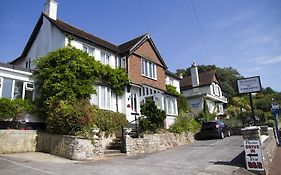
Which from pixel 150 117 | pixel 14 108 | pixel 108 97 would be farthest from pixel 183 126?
pixel 14 108

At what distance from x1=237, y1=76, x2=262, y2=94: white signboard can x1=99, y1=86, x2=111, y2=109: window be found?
1099 centimetres

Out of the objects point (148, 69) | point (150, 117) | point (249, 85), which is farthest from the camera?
point (148, 69)

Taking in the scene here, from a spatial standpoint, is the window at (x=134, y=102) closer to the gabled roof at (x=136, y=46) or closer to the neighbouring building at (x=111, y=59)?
the neighbouring building at (x=111, y=59)

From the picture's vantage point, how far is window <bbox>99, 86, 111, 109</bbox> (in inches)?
814

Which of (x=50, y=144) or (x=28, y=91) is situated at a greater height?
(x=28, y=91)

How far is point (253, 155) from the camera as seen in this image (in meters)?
10.1

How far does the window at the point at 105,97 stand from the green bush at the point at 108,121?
1557 millimetres

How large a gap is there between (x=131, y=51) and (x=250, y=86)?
13371 millimetres

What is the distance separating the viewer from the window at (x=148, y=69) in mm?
26558

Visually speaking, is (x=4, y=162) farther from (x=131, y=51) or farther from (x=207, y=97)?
(x=207, y=97)

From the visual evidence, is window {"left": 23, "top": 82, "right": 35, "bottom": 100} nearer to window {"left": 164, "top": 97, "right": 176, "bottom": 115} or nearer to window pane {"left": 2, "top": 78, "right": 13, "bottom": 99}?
window pane {"left": 2, "top": 78, "right": 13, "bottom": 99}

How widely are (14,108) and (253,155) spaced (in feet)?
45.9

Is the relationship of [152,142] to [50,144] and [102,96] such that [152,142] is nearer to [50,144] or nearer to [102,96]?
[102,96]

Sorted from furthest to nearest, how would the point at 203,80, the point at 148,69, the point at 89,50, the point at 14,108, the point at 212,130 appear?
the point at 203,80
the point at 148,69
the point at 212,130
the point at 89,50
the point at 14,108
